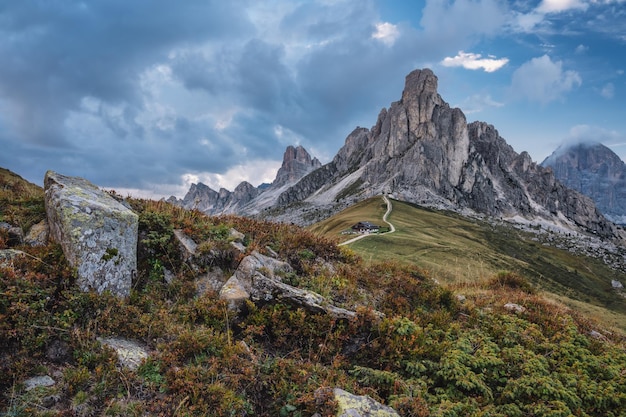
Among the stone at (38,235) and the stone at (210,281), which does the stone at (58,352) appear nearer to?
the stone at (210,281)

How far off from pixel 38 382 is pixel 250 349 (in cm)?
343

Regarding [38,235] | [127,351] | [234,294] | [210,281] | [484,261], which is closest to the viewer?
[127,351]

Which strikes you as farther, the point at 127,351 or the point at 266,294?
the point at 266,294

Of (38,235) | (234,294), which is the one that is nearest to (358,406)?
(234,294)

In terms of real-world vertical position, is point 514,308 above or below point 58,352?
below

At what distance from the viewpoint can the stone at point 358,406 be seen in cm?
525

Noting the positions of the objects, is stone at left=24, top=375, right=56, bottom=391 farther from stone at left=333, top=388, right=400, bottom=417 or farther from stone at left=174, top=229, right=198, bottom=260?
stone at left=333, top=388, right=400, bottom=417

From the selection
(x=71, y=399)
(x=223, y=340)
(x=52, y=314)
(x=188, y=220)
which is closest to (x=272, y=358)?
(x=223, y=340)

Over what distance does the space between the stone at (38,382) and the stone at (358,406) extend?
460 centimetres

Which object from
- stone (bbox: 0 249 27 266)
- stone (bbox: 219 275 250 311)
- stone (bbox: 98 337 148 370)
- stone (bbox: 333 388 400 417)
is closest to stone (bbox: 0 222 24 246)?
stone (bbox: 0 249 27 266)

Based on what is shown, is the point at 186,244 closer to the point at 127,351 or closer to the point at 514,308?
the point at 127,351

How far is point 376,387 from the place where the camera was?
640 cm

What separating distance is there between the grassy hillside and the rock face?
9298mm

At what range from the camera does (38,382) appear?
4918mm
